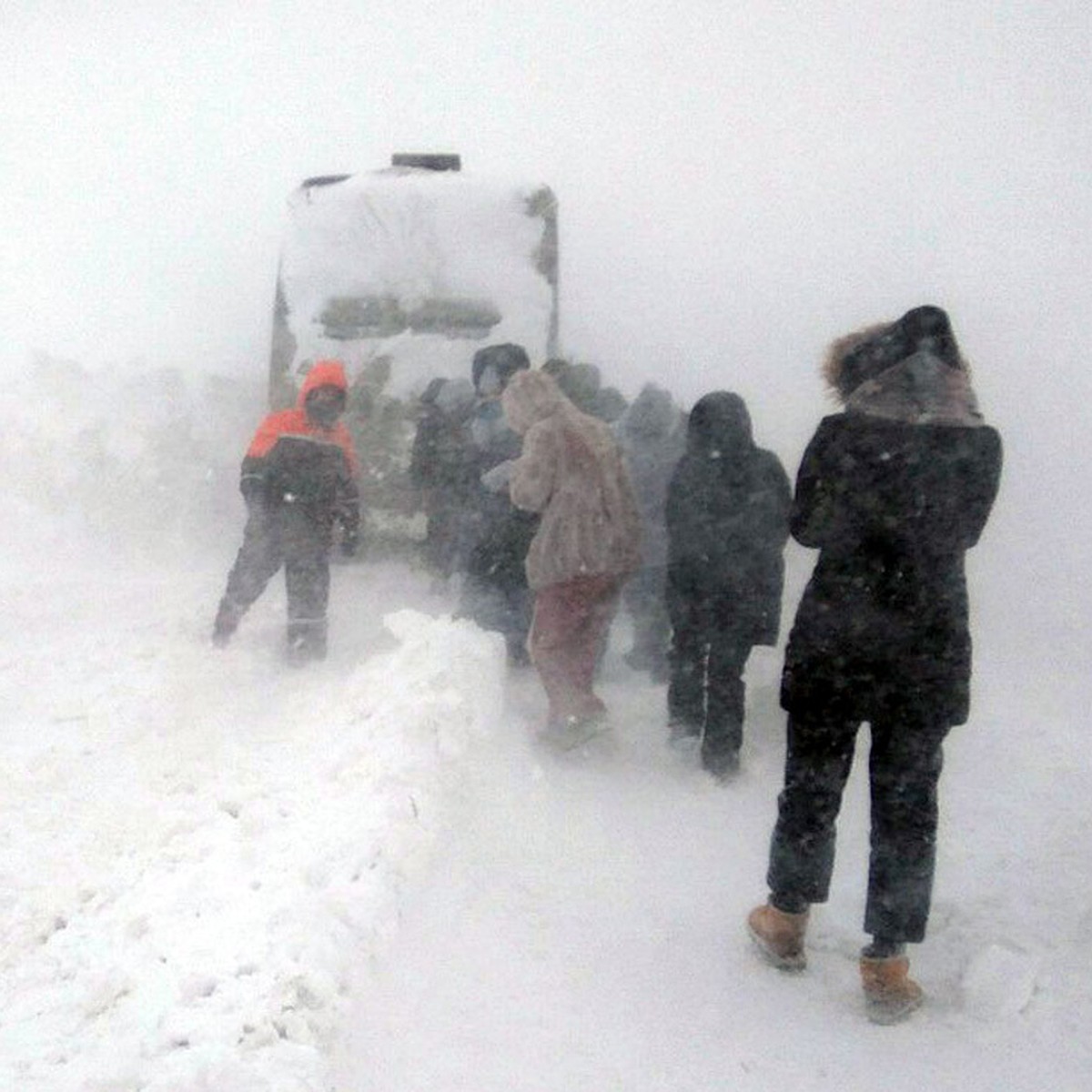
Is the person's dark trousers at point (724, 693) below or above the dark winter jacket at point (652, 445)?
below

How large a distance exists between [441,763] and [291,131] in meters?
33.0

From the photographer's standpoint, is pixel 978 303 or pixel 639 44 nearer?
pixel 978 303

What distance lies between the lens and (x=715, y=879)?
151 inches

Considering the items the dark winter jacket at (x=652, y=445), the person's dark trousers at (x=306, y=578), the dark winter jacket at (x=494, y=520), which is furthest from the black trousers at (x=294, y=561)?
the dark winter jacket at (x=652, y=445)

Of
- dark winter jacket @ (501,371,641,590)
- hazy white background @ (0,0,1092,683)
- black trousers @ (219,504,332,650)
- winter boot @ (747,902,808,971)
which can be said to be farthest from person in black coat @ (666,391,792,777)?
hazy white background @ (0,0,1092,683)

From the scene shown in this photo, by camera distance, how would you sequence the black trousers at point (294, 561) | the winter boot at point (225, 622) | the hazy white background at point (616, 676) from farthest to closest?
1. the winter boot at point (225, 622)
2. the black trousers at point (294, 561)
3. the hazy white background at point (616, 676)

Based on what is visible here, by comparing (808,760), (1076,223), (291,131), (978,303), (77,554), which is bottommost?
(77,554)

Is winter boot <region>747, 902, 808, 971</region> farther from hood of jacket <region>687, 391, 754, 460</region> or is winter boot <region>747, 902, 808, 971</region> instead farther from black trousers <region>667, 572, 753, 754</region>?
hood of jacket <region>687, 391, 754, 460</region>

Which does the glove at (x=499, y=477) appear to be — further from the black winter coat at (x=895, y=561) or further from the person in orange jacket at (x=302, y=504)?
the black winter coat at (x=895, y=561)

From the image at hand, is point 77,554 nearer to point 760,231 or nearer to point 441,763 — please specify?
point 441,763

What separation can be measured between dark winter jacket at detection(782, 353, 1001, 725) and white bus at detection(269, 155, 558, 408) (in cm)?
430

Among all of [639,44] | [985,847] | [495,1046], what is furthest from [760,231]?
[495,1046]

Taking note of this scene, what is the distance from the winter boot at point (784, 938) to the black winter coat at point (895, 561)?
64cm

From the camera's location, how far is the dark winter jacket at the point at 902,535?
296 centimetres
